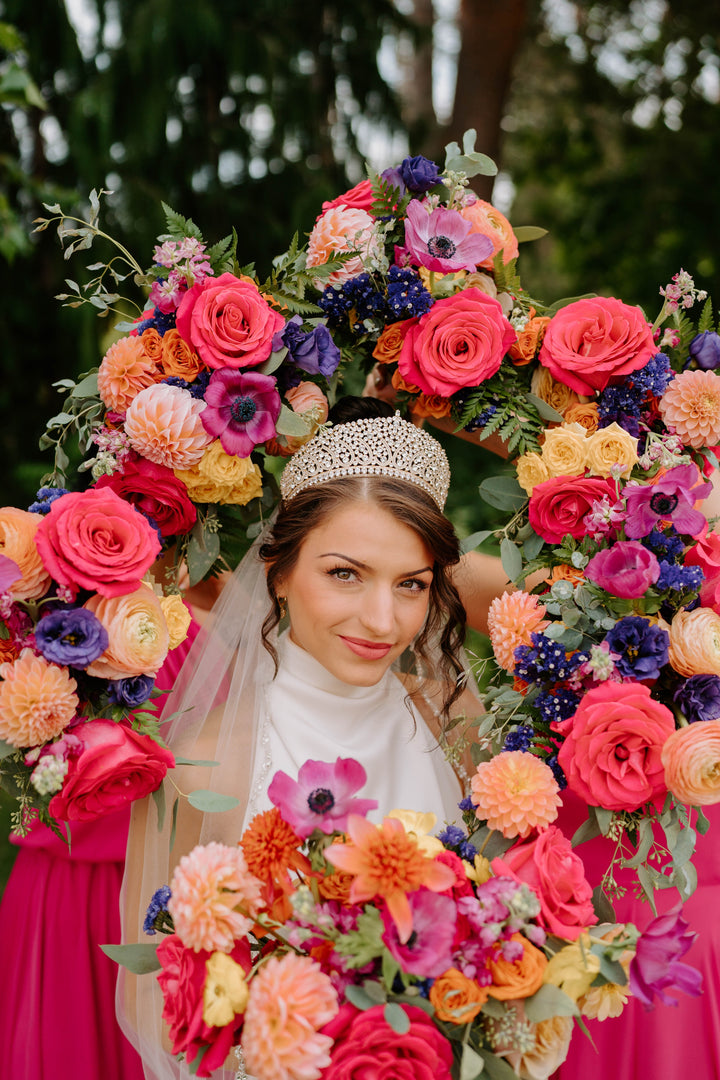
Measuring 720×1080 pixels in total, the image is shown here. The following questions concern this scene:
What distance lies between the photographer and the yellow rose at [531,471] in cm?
229

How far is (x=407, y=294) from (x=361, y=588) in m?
0.75

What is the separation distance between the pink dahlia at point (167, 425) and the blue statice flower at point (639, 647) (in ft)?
3.47

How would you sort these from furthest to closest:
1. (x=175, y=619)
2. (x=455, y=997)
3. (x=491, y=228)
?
(x=491, y=228) < (x=175, y=619) < (x=455, y=997)

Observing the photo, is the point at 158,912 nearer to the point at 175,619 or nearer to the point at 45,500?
the point at 175,619

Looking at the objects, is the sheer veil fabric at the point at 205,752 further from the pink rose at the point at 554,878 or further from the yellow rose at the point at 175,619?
the pink rose at the point at 554,878

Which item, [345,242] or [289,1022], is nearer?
[289,1022]

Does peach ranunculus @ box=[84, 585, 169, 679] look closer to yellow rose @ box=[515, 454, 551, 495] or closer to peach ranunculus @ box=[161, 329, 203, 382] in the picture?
peach ranunculus @ box=[161, 329, 203, 382]

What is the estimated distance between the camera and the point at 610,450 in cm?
220

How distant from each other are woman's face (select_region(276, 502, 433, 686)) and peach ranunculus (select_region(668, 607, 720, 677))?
63 centimetres

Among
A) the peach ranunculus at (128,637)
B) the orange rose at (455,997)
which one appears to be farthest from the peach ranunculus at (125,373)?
the orange rose at (455,997)

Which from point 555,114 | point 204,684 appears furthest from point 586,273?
point 204,684

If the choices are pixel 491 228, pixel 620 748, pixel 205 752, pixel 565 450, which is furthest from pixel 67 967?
pixel 491 228

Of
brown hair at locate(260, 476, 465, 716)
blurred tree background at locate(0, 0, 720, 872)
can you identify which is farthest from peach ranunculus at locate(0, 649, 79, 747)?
blurred tree background at locate(0, 0, 720, 872)

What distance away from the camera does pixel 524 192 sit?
1167cm
